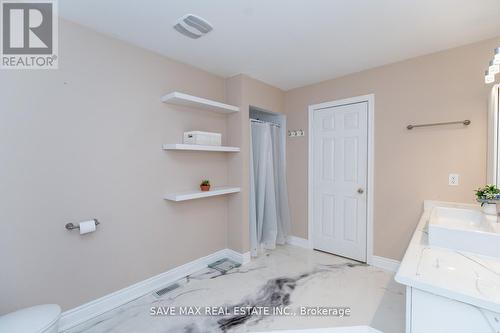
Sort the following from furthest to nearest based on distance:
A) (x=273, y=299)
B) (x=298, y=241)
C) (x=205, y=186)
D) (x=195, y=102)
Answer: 1. (x=298, y=241)
2. (x=205, y=186)
3. (x=195, y=102)
4. (x=273, y=299)

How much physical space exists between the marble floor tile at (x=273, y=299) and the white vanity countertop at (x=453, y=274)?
86cm

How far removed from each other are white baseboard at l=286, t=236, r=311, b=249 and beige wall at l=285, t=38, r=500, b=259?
910 mm

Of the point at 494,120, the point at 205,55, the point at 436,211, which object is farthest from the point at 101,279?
the point at 494,120

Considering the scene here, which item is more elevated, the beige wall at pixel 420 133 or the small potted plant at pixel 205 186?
the beige wall at pixel 420 133

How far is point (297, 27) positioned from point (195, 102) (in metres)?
1.19

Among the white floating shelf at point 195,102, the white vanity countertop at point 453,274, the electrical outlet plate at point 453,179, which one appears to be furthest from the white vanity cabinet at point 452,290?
the white floating shelf at point 195,102

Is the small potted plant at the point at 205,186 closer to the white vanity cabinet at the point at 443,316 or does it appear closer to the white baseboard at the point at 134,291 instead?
the white baseboard at the point at 134,291

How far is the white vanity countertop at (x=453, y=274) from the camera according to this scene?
2.79ft

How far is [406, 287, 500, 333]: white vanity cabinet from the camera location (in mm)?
828

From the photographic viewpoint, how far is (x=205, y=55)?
232 cm

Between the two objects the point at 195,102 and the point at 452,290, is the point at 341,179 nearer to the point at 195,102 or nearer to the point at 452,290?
the point at 195,102

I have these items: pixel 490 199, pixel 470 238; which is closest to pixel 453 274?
pixel 470 238

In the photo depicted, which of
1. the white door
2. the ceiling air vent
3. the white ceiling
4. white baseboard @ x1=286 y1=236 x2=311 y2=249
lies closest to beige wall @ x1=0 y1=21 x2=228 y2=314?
the white ceiling

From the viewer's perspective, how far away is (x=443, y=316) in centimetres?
90
